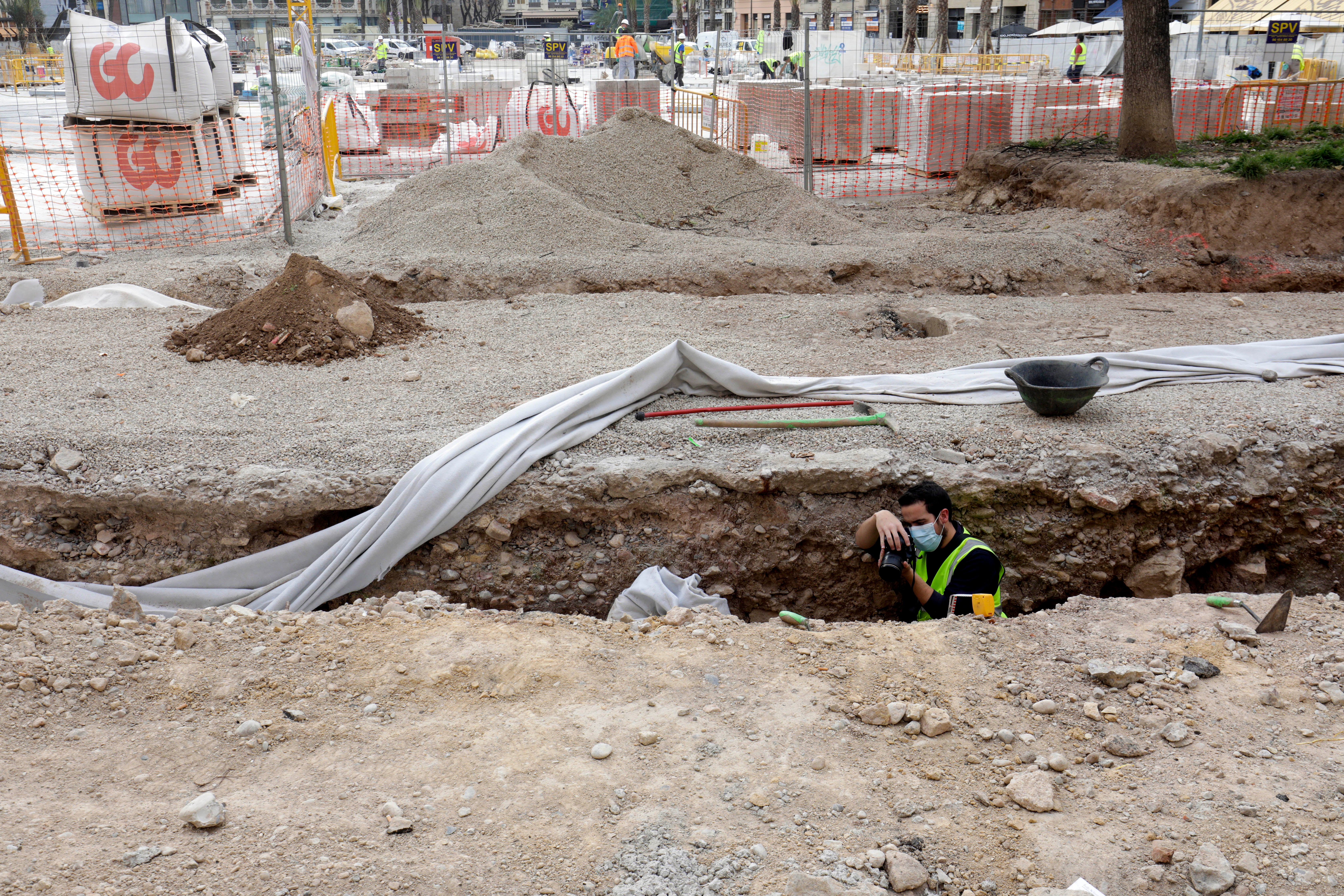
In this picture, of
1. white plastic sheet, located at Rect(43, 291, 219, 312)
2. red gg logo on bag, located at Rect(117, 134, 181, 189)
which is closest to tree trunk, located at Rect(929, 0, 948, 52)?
red gg logo on bag, located at Rect(117, 134, 181, 189)

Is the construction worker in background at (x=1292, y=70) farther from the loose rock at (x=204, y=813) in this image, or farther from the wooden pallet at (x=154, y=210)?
the loose rock at (x=204, y=813)

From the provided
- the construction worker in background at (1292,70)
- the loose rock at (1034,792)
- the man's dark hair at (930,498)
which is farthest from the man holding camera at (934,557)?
the construction worker in background at (1292,70)

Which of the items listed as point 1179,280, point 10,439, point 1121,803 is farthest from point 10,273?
point 1179,280

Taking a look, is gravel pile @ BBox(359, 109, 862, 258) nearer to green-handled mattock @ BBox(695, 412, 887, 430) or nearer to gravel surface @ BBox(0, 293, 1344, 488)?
gravel surface @ BBox(0, 293, 1344, 488)

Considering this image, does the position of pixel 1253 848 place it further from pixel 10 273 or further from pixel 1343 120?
pixel 1343 120

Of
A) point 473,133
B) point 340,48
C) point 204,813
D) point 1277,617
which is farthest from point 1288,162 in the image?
point 340,48

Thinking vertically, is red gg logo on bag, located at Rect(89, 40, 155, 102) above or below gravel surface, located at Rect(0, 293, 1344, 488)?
above

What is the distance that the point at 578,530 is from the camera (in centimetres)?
529

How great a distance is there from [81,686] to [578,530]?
94.3 inches

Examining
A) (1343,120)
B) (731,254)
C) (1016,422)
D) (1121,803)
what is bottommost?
(1121,803)

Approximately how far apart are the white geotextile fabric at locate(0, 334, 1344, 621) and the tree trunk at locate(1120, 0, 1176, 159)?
6586mm

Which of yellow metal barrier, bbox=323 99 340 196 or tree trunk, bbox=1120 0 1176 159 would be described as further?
yellow metal barrier, bbox=323 99 340 196

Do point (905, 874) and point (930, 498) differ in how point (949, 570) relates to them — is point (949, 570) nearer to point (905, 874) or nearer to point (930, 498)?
point (930, 498)

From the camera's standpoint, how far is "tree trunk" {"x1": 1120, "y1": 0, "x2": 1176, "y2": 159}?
1207 cm
